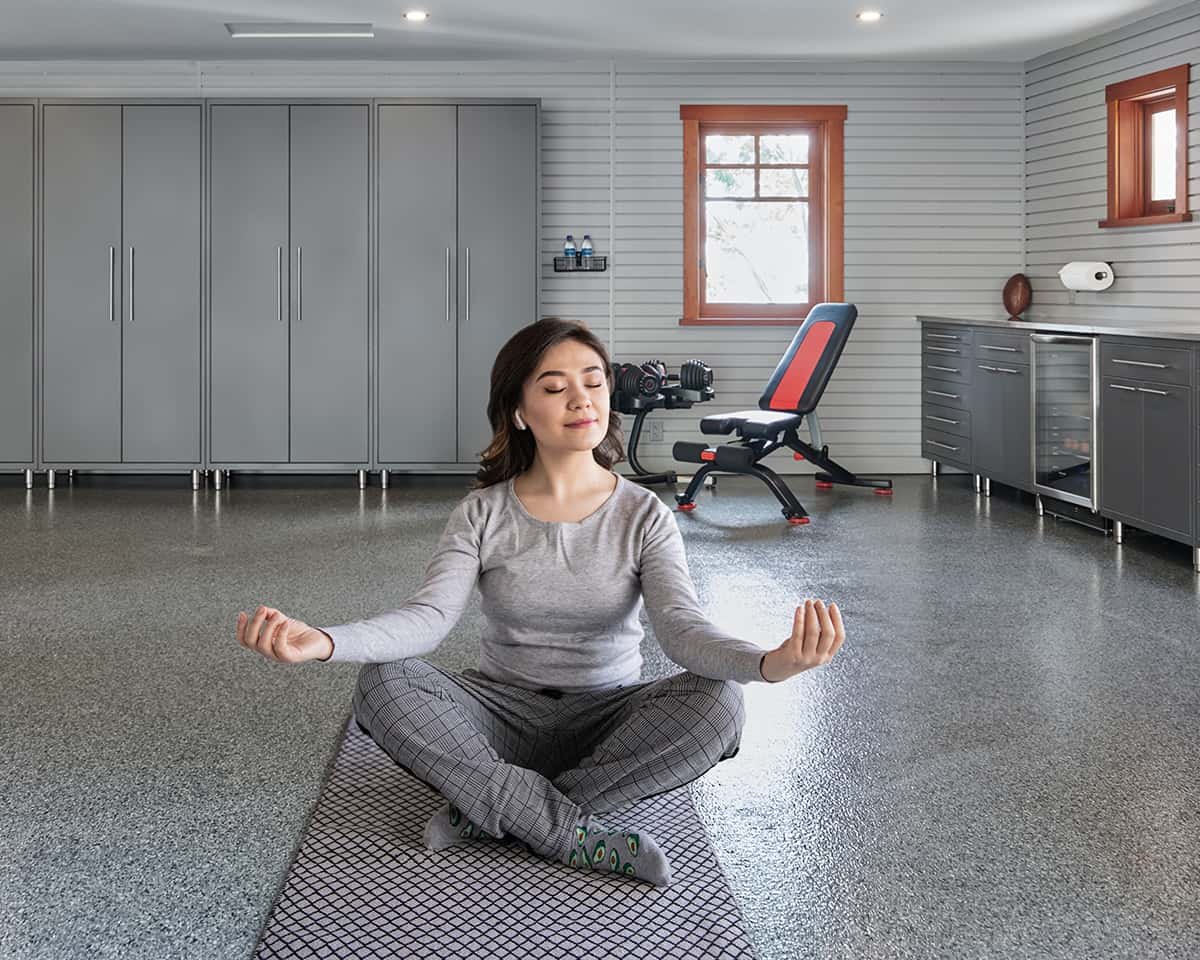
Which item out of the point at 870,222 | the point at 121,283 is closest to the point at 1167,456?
the point at 870,222

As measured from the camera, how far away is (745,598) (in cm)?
485

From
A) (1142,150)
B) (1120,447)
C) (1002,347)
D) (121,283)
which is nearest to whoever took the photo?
(1120,447)

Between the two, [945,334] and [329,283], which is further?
[945,334]

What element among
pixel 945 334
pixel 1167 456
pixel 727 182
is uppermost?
pixel 727 182

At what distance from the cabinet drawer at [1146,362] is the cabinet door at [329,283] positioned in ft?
13.9

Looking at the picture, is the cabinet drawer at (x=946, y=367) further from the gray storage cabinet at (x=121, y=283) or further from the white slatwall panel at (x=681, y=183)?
the gray storage cabinet at (x=121, y=283)

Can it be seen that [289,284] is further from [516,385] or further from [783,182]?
[516,385]

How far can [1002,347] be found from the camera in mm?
7289

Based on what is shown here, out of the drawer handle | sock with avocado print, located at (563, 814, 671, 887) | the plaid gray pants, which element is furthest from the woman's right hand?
the drawer handle

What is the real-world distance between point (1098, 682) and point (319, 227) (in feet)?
18.9

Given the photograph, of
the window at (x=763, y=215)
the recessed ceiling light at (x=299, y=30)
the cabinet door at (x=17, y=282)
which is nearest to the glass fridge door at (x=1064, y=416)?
the window at (x=763, y=215)

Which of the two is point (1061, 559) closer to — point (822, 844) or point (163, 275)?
point (822, 844)

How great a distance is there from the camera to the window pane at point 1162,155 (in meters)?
7.23

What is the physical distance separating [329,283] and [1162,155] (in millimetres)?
4718
